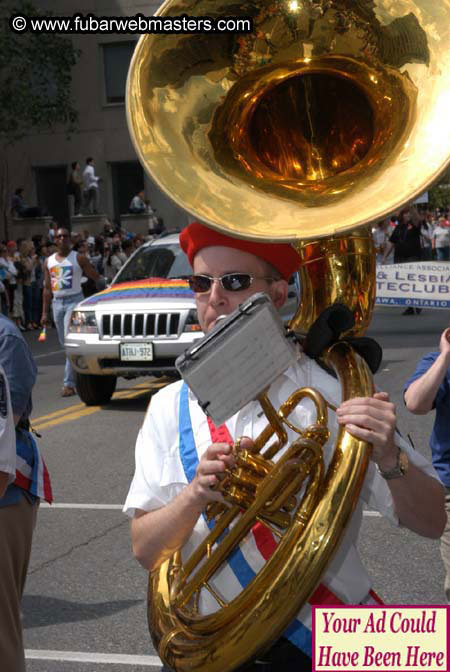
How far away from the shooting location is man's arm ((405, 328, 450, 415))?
3.53 metres

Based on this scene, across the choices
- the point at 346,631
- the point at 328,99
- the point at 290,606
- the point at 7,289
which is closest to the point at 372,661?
the point at 346,631

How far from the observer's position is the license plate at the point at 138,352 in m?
9.45

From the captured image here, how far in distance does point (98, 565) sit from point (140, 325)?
4459 mm

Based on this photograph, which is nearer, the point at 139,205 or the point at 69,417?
the point at 69,417

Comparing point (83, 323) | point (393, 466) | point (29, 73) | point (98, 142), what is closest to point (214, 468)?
point (393, 466)

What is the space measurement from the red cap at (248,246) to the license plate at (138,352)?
7251 millimetres

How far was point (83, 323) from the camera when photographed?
988 cm

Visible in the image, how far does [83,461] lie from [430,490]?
5883 millimetres

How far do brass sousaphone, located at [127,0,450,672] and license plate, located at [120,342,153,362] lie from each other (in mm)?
7126

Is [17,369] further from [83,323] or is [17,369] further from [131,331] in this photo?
[83,323]

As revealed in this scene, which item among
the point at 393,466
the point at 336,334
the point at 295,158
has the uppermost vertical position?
the point at 295,158

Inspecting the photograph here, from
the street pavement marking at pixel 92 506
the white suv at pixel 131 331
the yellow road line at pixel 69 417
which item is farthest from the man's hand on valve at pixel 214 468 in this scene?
the yellow road line at pixel 69 417

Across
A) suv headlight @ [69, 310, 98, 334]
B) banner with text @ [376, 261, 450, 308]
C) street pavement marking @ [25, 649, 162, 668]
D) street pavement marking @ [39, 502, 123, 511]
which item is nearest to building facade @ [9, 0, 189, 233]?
suv headlight @ [69, 310, 98, 334]

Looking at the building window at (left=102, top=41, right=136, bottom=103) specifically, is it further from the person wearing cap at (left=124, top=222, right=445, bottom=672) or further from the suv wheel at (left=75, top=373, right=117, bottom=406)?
the person wearing cap at (left=124, top=222, right=445, bottom=672)
